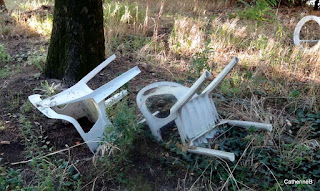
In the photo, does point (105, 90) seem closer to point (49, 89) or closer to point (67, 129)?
point (67, 129)

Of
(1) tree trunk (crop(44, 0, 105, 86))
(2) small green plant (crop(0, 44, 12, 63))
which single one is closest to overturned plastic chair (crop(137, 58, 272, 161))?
(1) tree trunk (crop(44, 0, 105, 86))

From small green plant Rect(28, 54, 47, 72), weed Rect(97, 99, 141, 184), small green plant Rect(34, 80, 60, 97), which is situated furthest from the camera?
small green plant Rect(28, 54, 47, 72)

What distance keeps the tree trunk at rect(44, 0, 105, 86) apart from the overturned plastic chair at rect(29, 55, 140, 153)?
73cm

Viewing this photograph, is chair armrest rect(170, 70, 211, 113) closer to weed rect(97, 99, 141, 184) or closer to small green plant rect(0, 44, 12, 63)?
weed rect(97, 99, 141, 184)

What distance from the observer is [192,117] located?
2.69 m

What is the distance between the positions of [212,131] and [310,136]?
3.38 ft

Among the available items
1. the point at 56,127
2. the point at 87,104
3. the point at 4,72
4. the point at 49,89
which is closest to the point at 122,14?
the point at 4,72

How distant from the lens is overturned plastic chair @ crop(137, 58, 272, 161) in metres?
2.59

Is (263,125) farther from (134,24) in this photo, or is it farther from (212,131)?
(134,24)

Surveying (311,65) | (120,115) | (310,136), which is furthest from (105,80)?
(311,65)

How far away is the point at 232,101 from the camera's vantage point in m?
3.54

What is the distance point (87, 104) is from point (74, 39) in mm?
997

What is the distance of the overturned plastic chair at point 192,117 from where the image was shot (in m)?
2.59

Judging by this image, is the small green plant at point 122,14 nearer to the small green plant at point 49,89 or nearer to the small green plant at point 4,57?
the small green plant at point 4,57
